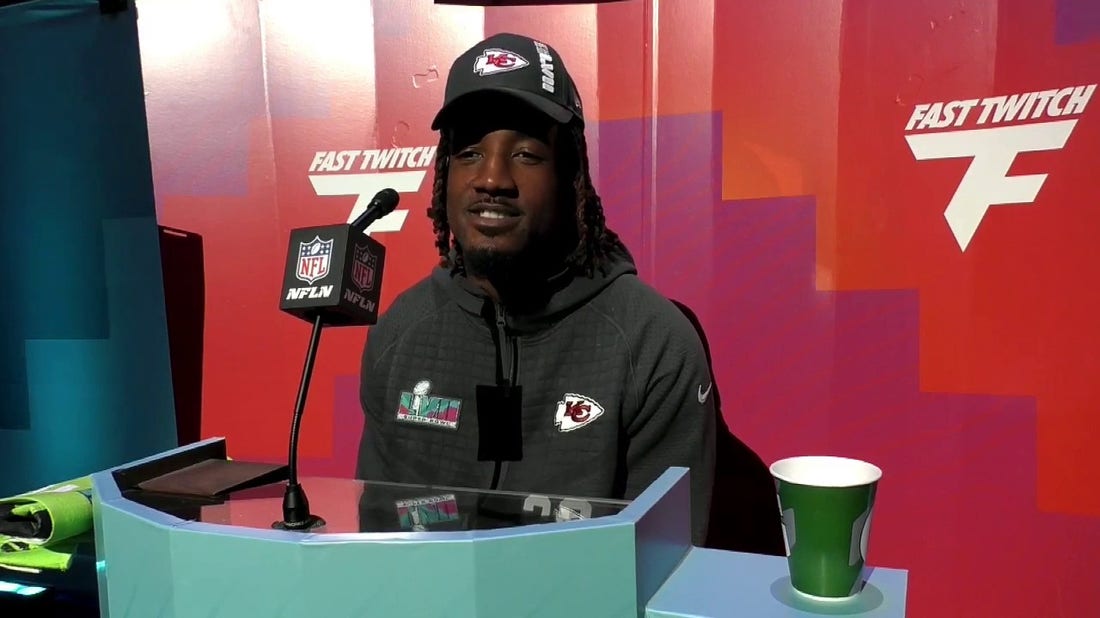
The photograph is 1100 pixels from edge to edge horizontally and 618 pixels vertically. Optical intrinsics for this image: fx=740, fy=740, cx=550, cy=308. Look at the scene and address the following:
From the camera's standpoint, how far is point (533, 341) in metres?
1.32

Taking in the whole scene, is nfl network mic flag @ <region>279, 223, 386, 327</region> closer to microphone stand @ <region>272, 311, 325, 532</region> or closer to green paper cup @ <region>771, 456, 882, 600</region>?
microphone stand @ <region>272, 311, 325, 532</region>

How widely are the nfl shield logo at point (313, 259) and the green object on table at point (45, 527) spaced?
0.92 m

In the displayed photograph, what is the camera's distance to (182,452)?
987 millimetres

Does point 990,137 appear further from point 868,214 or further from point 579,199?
point 579,199

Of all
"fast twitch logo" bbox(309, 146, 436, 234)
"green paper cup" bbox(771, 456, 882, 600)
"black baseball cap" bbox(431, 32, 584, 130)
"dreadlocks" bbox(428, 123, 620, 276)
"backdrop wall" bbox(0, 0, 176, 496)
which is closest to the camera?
"green paper cup" bbox(771, 456, 882, 600)

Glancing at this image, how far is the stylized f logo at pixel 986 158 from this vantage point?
1.42 meters

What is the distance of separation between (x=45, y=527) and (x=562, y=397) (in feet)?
3.21

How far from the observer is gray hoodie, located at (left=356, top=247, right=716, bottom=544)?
1262 millimetres

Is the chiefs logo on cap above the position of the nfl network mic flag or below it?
above

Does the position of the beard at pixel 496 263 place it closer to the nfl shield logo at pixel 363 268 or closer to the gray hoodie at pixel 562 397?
the gray hoodie at pixel 562 397

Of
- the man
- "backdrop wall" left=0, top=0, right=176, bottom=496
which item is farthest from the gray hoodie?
"backdrop wall" left=0, top=0, right=176, bottom=496

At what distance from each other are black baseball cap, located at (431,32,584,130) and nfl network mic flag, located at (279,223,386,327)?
48cm

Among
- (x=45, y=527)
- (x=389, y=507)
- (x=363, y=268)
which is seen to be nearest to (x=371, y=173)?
(x=45, y=527)

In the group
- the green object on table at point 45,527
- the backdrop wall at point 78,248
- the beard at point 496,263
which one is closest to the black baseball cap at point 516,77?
the beard at point 496,263
